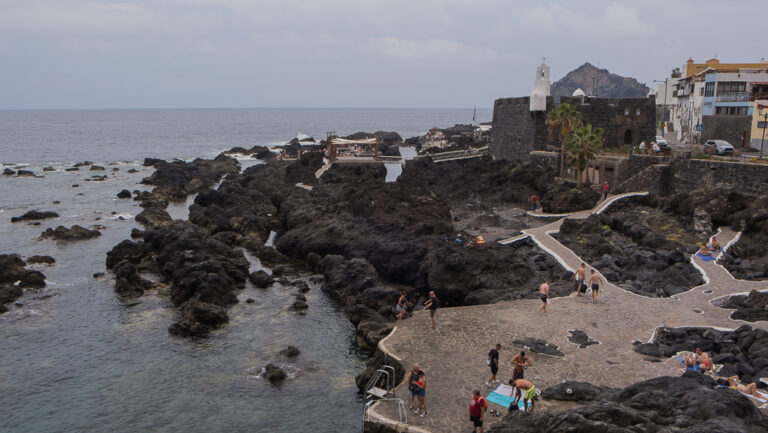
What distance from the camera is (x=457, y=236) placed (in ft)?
114

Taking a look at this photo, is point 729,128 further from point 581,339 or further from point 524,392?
point 524,392

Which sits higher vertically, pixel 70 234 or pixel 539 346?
pixel 539 346

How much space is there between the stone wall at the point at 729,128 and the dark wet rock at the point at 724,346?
34.6 m

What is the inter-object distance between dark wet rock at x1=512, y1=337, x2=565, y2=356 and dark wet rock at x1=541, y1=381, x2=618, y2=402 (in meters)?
2.66

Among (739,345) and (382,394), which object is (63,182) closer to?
(382,394)

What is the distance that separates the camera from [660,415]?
13312 mm

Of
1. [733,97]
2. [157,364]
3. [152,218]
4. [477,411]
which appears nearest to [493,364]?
[477,411]

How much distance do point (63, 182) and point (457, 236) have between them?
2349 inches

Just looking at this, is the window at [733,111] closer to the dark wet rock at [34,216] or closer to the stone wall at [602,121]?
the stone wall at [602,121]

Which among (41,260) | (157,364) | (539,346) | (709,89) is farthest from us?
(709,89)

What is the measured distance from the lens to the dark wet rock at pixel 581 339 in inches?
748

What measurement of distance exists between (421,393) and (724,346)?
9448 mm

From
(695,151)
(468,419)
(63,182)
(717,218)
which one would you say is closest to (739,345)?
(468,419)

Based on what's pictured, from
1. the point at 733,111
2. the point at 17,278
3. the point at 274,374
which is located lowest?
the point at 274,374
